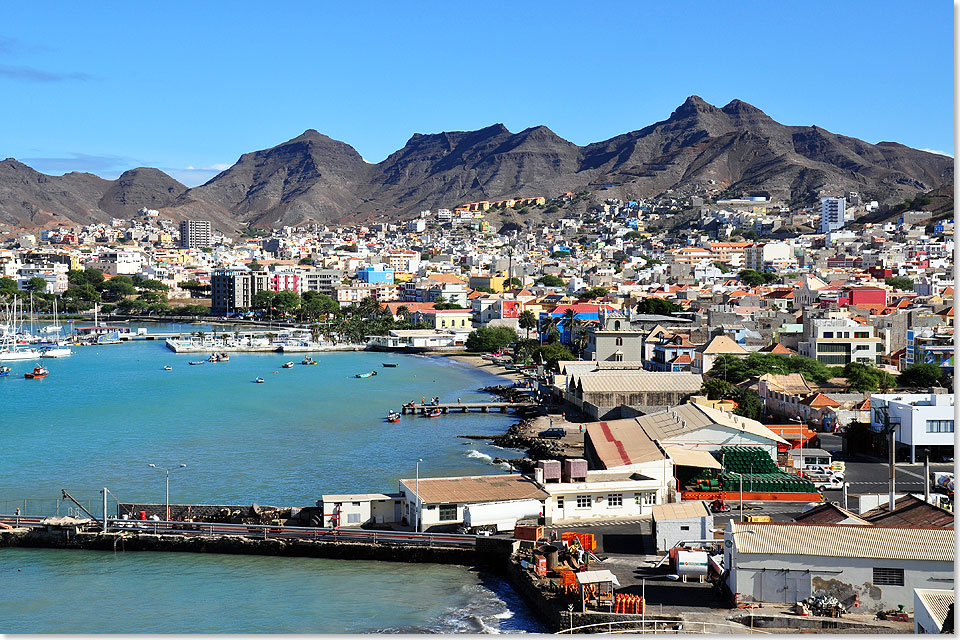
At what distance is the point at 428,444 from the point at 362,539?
444cm

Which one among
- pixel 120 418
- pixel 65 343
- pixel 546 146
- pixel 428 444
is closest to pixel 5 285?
pixel 65 343

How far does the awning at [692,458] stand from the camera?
7.46 m

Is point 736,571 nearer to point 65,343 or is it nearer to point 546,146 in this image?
point 65,343

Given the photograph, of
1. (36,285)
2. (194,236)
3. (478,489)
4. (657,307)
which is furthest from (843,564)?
(194,236)

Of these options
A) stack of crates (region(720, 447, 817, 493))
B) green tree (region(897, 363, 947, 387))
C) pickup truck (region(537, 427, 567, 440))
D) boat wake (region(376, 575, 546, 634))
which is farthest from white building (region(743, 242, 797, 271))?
boat wake (region(376, 575, 546, 634))

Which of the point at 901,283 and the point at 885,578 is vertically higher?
the point at 901,283

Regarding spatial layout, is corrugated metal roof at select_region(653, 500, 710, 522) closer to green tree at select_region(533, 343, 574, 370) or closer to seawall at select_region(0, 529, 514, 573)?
seawall at select_region(0, 529, 514, 573)

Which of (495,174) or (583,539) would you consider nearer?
(583,539)

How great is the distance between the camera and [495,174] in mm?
107188

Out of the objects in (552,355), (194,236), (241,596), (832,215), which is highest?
(194,236)

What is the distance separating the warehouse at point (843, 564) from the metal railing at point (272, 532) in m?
1.85

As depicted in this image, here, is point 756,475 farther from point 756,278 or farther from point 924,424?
point 756,278

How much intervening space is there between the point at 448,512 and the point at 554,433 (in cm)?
447

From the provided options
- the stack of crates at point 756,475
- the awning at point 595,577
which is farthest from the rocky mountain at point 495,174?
the awning at point 595,577
